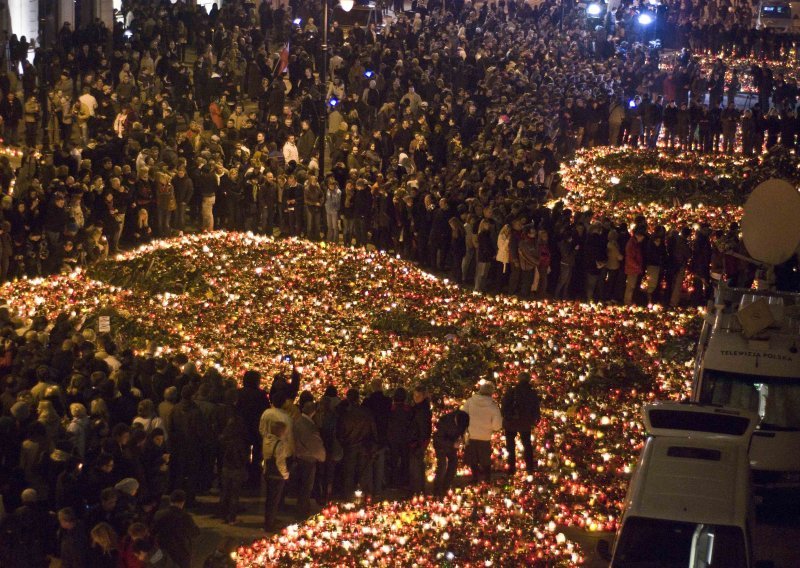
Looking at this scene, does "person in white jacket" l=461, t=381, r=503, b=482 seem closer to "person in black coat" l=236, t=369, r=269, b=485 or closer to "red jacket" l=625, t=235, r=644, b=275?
"person in black coat" l=236, t=369, r=269, b=485

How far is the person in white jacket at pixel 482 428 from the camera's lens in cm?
1705

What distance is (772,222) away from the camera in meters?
20.0

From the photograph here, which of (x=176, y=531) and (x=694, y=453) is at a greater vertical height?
(x=694, y=453)

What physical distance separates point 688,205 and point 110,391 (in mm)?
18006

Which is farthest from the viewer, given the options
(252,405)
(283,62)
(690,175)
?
(283,62)

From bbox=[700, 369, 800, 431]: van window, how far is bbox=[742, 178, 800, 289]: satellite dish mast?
3.61 meters

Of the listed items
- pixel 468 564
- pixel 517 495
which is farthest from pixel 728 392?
pixel 468 564

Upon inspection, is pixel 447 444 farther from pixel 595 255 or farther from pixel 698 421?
pixel 595 255

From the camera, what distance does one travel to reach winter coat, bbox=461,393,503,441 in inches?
671

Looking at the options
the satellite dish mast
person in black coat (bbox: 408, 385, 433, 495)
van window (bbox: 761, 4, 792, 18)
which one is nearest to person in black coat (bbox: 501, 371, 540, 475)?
person in black coat (bbox: 408, 385, 433, 495)

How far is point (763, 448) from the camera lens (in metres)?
16.2

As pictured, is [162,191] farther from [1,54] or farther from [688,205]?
[1,54]

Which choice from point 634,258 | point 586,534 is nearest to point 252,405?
point 586,534

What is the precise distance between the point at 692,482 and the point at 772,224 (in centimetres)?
763
